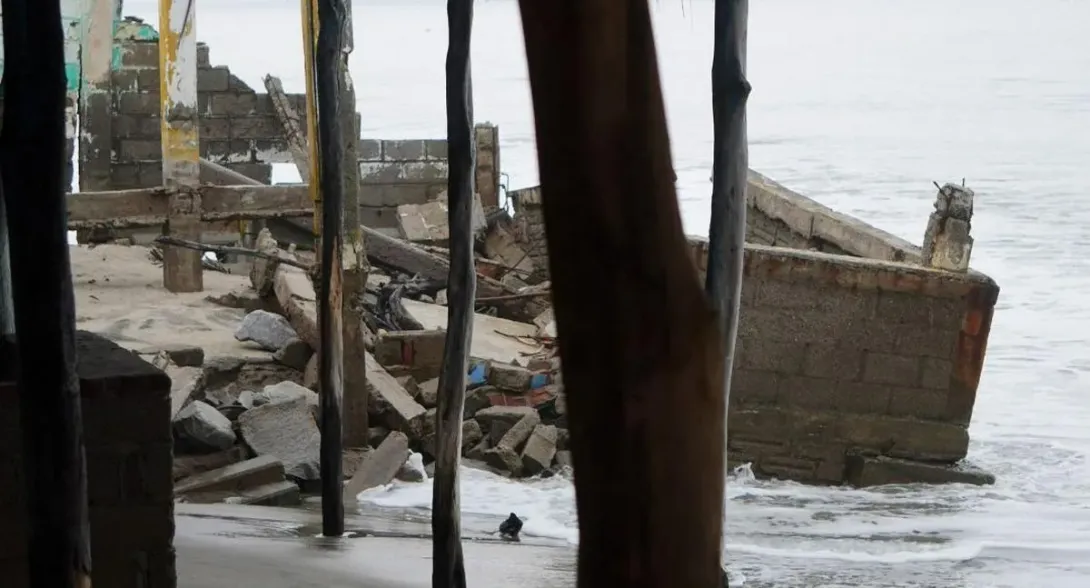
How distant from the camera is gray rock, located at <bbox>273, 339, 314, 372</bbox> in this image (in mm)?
9891

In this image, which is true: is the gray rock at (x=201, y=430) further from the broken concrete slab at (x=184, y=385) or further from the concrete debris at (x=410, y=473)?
the concrete debris at (x=410, y=473)

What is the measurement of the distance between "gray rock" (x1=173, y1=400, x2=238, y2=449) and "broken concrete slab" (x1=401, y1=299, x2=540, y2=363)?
3.38 m

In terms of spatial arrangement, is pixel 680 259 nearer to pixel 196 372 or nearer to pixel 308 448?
pixel 308 448

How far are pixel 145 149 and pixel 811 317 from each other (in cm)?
825

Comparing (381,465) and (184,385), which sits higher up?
(184,385)

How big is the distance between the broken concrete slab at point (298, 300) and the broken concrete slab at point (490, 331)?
41.6 inches

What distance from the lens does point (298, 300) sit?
10641 mm

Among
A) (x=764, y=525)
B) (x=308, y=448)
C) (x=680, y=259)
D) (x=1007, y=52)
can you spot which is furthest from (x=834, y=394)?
(x=1007, y=52)

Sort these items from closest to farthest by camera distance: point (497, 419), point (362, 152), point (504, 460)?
point (504, 460)
point (497, 419)
point (362, 152)

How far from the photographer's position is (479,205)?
50.9 feet

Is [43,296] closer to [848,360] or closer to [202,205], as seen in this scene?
[202,205]

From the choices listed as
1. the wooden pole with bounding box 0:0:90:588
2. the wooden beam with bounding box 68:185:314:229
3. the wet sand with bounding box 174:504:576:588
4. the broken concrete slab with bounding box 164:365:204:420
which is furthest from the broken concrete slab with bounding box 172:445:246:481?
the wooden pole with bounding box 0:0:90:588

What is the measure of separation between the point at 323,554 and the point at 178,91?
20.6 feet

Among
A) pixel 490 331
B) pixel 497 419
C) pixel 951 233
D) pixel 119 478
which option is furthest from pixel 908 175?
pixel 119 478
